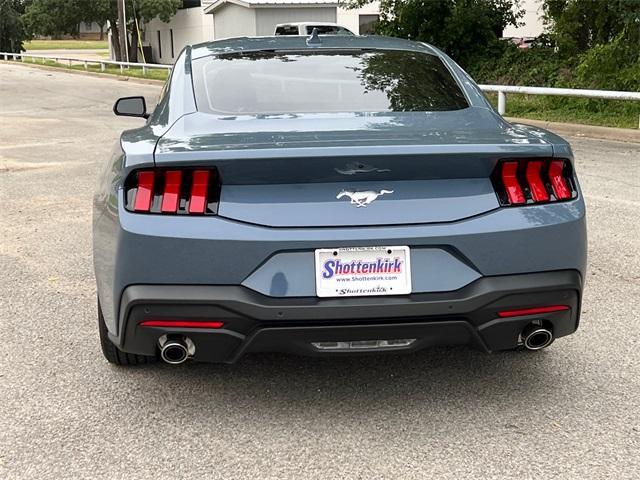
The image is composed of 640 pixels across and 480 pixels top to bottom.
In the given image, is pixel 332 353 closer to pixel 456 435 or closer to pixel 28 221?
pixel 456 435

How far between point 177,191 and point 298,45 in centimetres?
175

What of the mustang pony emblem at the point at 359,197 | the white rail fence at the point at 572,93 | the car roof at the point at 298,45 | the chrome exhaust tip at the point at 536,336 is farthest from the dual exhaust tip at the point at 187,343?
the white rail fence at the point at 572,93

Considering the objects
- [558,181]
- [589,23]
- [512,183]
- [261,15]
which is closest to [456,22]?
[589,23]

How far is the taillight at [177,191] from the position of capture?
2811 millimetres

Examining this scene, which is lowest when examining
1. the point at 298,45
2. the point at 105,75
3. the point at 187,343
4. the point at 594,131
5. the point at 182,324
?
the point at 105,75

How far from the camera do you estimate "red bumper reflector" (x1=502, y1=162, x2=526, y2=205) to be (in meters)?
2.94

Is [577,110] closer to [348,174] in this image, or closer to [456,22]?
[456,22]

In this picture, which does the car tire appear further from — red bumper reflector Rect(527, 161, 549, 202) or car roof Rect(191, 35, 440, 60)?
red bumper reflector Rect(527, 161, 549, 202)

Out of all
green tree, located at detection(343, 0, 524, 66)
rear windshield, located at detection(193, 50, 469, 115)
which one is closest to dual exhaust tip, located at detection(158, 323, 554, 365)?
rear windshield, located at detection(193, 50, 469, 115)

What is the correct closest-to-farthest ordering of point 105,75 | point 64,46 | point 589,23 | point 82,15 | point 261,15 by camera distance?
point 589,23
point 105,75
point 261,15
point 82,15
point 64,46

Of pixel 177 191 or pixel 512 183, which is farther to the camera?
pixel 512 183

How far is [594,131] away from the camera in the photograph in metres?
11.6

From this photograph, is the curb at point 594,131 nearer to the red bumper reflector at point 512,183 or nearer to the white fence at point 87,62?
the red bumper reflector at point 512,183

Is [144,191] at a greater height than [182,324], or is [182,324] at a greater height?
[144,191]
